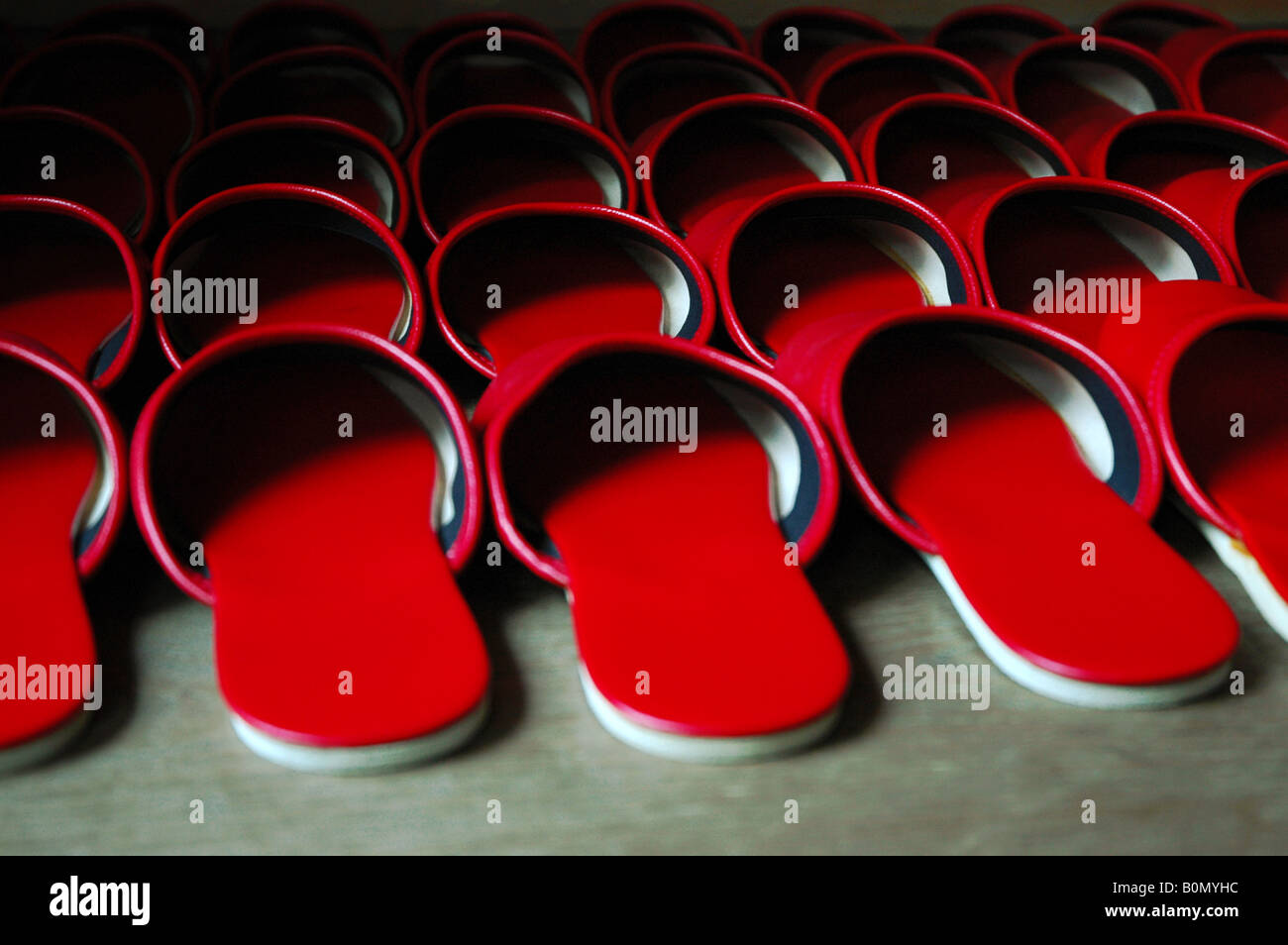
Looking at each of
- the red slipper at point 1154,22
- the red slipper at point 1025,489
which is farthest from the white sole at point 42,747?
the red slipper at point 1154,22

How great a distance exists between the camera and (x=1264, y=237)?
40.8 inches

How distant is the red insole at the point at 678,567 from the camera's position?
546 millimetres

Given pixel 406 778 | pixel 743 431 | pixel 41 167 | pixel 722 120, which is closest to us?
pixel 406 778

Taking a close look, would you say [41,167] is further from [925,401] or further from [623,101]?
[925,401]

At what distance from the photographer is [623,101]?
1.32 metres

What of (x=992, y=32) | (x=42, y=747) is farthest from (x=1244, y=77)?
(x=42, y=747)

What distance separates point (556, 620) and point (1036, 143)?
→ 0.85 meters

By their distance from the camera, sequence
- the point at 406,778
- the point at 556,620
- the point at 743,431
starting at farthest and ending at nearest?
1. the point at 743,431
2. the point at 556,620
3. the point at 406,778

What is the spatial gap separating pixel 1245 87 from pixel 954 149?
1.98ft

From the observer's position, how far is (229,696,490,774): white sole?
51cm

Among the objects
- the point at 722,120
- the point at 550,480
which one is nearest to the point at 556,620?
the point at 550,480

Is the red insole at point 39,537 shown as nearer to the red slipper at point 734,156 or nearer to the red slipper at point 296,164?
the red slipper at point 296,164

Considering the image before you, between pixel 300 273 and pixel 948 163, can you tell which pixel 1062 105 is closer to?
pixel 948 163

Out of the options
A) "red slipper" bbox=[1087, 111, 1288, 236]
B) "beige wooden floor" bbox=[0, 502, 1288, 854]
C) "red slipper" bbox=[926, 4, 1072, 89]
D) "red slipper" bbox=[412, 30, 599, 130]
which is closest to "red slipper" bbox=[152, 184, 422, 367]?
"beige wooden floor" bbox=[0, 502, 1288, 854]
